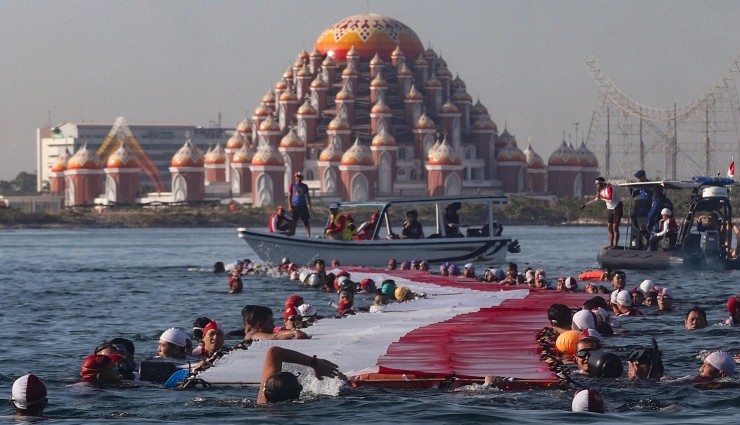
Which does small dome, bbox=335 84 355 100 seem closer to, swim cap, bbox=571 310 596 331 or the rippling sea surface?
the rippling sea surface

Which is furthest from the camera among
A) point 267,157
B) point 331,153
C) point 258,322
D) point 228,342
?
point 331,153

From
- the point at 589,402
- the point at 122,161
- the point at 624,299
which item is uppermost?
the point at 122,161

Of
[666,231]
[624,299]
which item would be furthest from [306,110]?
[624,299]

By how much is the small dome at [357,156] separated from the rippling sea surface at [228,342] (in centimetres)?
Answer: 7387

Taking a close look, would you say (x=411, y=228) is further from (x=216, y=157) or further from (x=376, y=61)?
(x=216, y=157)

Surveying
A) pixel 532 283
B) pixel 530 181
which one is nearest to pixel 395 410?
pixel 532 283

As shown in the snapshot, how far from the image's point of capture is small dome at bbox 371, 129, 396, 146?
126 meters

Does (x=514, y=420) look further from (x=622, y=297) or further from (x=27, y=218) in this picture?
(x=27, y=218)

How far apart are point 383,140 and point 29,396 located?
112237mm

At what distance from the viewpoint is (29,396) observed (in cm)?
1423

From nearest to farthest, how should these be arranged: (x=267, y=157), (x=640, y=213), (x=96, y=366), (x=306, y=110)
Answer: (x=96, y=366)
(x=640, y=213)
(x=267, y=157)
(x=306, y=110)

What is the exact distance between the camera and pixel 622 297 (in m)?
24.6

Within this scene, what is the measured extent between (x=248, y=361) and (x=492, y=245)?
85.7 ft

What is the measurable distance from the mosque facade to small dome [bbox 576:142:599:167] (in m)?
0.13
